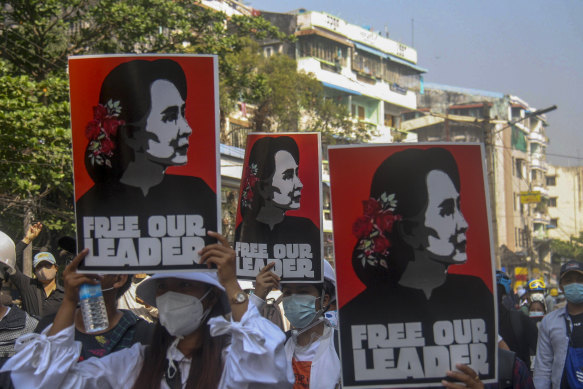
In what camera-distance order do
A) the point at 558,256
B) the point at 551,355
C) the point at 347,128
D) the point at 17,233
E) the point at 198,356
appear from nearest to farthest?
1. the point at 198,356
2. the point at 551,355
3. the point at 17,233
4. the point at 347,128
5. the point at 558,256

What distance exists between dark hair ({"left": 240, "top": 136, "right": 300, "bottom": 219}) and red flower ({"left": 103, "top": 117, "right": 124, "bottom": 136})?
54.6 inches

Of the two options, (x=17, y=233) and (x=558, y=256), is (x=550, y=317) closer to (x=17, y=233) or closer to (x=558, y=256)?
(x=17, y=233)

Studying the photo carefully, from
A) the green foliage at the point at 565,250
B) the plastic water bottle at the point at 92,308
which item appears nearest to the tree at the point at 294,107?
the plastic water bottle at the point at 92,308

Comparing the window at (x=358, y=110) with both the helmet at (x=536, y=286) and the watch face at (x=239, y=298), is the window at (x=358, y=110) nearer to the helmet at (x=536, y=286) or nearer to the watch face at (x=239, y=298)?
the helmet at (x=536, y=286)

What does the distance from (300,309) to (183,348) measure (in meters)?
1.35

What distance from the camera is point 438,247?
11.3 feet

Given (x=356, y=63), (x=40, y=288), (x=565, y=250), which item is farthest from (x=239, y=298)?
(x=565, y=250)

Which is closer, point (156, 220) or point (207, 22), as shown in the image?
point (156, 220)

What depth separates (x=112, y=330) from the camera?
148 inches

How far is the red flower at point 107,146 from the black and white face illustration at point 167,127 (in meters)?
0.16

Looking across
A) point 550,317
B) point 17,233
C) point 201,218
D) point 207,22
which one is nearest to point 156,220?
point 201,218

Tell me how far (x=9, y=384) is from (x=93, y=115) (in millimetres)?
1223

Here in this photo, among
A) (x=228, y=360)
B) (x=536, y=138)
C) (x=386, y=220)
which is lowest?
(x=228, y=360)

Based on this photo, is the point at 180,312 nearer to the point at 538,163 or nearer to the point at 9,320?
the point at 9,320
